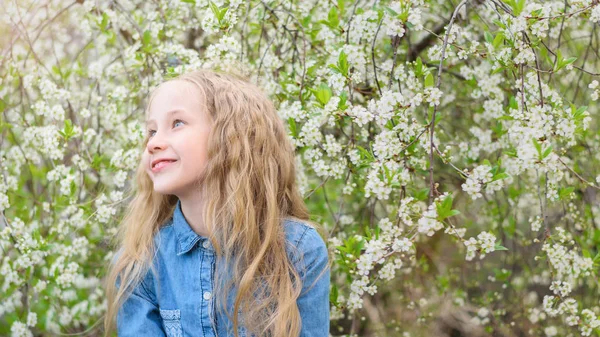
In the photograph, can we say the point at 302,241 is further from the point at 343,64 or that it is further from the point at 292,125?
the point at 343,64

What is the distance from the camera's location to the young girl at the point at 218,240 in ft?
5.29

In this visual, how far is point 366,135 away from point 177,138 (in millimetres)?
638

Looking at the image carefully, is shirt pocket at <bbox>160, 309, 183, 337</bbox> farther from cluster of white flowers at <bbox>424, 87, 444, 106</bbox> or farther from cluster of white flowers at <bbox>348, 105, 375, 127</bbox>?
cluster of white flowers at <bbox>424, 87, 444, 106</bbox>

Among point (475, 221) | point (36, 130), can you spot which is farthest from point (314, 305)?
point (475, 221)

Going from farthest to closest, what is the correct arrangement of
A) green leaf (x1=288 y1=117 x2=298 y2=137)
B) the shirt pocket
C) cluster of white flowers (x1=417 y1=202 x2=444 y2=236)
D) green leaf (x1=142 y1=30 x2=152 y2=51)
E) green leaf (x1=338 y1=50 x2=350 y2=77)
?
1. green leaf (x1=142 y1=30 x2=152 y2=51)
2. green leaf (x1=288 y1=117 x2=298 y2=137)
3. green leaf (x1=338 y1=50 x2=350 y2=77)
4. the shirt pocket
5. cluster of white flowers (x1=417 y1=202 x2=444 y2=236)

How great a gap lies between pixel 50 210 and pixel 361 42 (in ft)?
4.00

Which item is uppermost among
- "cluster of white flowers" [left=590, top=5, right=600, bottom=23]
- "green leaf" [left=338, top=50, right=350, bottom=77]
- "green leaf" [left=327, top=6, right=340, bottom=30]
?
"green leaf" [left=327, top=6, right=340, bottom=30]

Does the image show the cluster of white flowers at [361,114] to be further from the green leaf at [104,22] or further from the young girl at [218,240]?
the green leaf at [104,22]

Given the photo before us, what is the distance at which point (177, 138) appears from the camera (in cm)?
161

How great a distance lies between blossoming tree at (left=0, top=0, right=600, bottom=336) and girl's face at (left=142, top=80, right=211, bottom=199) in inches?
10.2

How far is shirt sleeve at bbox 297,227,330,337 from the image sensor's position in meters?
1.66

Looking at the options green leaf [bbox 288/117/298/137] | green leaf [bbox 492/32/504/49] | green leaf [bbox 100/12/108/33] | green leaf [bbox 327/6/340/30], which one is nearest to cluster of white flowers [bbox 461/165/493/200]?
green leaf [bbox 492/32/504/49]

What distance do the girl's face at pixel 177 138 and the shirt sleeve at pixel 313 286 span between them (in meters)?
0.32

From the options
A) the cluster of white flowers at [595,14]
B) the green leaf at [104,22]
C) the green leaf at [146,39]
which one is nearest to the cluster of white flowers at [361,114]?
the cluster of white flowers at [595,14]
